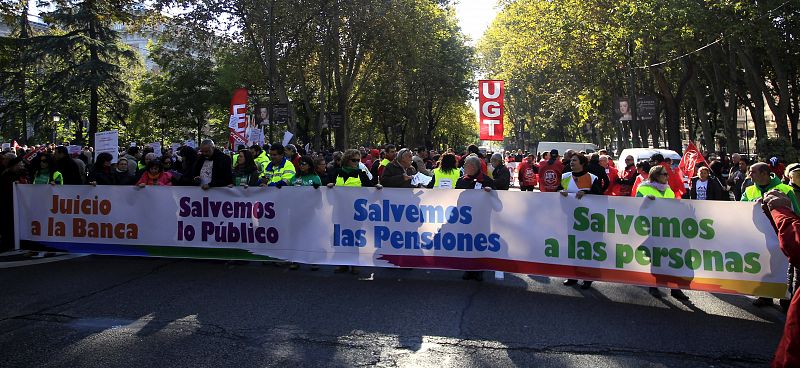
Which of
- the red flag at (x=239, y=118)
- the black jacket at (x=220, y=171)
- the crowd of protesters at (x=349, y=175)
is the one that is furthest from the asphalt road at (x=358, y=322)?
the red flag at (x=239, y=118)

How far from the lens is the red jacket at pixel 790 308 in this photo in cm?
347

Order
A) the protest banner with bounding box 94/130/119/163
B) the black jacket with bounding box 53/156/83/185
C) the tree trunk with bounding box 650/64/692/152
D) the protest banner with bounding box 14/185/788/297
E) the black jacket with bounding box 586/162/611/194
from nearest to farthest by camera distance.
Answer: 1. the protest banner with bounding box 14/185/788/297
2. the black jacket with bounding box 586/162/611/194
3. the black jacket with bounding box 53/156/83/185
4. the protest banner with bounding box 94/130/119/163
5. the tree trunk with bounding box 650/64/692/152

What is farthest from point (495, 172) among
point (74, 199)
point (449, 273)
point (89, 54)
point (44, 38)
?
point (89, 54)

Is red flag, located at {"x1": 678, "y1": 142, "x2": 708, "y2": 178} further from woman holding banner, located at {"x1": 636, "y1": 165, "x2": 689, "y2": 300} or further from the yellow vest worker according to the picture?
the yellow vest worker

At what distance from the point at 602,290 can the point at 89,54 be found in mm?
34448

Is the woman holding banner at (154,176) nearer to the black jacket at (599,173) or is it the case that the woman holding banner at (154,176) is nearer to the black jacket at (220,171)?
the black jacket at (220,171)

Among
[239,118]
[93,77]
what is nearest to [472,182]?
[239,118]

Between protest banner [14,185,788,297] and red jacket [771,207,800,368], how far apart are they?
287cm

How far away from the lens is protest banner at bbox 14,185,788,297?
6.59 metres

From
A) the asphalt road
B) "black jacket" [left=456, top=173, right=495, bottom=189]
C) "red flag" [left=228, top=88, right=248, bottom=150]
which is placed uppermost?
"red flag" [left=228, top=88, right=248, bottom=150]

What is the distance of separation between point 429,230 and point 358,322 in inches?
75.9

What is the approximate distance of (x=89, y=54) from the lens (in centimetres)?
3516

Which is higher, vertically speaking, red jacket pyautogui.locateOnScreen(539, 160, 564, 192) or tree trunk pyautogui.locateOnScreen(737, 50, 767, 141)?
tree trunk pyautogui.locateOnScreen(737, 50, 767, 141)

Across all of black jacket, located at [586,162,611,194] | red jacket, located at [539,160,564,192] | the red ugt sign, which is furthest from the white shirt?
the red ugt sign
